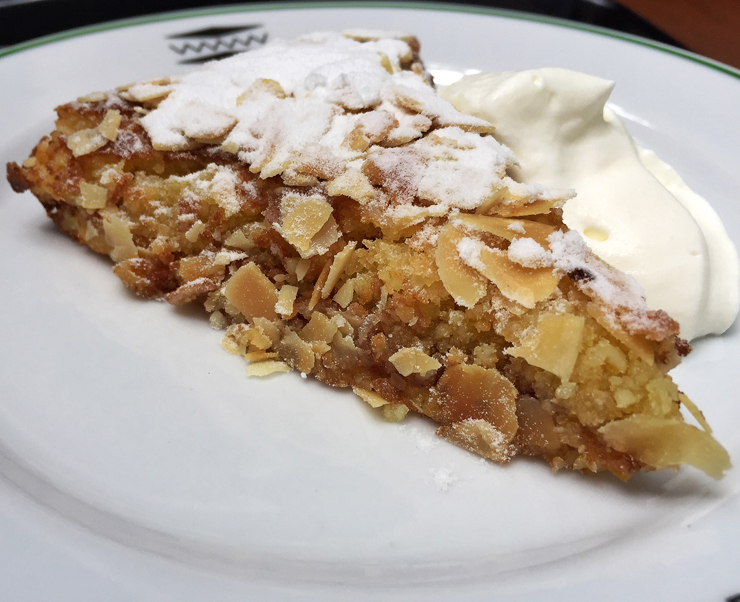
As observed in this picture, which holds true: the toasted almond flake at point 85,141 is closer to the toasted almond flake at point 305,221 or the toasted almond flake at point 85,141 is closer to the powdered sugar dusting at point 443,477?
the toasted almond flake at point 305,221

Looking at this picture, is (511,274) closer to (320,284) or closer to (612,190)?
(320,284)

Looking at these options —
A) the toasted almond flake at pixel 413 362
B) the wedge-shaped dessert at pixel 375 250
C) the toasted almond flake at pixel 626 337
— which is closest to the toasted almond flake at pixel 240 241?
the wedge-shaped dessert at pixel 375 250

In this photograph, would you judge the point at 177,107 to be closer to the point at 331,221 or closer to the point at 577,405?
the point at 331,221

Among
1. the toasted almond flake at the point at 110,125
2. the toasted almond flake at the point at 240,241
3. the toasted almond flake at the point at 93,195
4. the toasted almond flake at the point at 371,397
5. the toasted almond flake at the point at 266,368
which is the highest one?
the toasted almond flake at the point at 110,125

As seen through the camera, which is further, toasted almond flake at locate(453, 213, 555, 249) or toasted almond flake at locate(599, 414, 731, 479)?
toasted almond flake at locate(453, 213, 555, 249)

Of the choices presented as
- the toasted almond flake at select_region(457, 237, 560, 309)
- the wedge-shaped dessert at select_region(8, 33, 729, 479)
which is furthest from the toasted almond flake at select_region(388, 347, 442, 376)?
the toasted almond flake at select_region(457, 237, 560, 309)

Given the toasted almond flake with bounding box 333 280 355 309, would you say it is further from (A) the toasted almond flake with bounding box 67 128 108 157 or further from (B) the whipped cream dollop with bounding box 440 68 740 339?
(A) the toasted almond flake with bounding box 67 128 108 157
